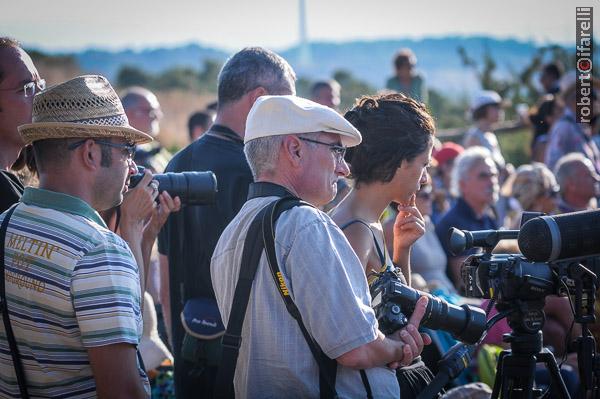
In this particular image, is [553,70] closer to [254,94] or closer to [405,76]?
[405,76]

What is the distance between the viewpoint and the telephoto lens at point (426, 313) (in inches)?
106

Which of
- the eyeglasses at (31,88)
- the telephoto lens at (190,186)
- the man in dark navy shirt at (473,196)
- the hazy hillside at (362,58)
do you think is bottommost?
the hazy hillside at (362,58)

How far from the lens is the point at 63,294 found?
240 cm

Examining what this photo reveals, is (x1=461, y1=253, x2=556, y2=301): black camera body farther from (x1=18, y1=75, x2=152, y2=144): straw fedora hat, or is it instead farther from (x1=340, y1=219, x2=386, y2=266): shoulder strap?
(x1=18, y1=75, x2=152, y2=144): straw fedora hat

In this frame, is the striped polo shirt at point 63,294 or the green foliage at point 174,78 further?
the green foliage at point 174,78

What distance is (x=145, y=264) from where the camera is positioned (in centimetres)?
337

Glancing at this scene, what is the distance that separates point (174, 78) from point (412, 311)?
3714 cm

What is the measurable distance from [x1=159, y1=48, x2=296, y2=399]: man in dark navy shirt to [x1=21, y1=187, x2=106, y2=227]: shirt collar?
1.38 metres

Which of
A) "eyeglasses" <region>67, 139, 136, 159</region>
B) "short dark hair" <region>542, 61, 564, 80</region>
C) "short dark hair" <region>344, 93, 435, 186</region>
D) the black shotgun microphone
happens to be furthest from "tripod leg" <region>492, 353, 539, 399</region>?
"short dark hair" <region>542, 61, 564, 80</region>

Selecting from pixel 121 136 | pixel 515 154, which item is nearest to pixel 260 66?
pixel 121 136

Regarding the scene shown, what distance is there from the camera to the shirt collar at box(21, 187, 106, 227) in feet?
8.29

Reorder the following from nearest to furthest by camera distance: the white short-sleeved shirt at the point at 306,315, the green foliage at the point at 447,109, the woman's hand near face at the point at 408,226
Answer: the white short-sleeved shirt at the point at 306,315
the woman's hand near face at the point at 408,226
the green foliage at the point at 447,109

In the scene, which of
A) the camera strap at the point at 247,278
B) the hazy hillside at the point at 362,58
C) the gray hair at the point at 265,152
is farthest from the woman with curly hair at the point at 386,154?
the hazy hillside at the point at 362,58

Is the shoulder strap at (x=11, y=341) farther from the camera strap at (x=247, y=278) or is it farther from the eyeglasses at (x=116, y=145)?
the camera strap at (x=247, y=278)
